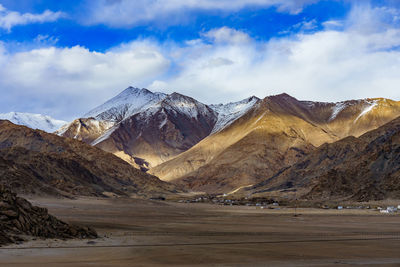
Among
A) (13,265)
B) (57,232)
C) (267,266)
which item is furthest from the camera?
(57,232)

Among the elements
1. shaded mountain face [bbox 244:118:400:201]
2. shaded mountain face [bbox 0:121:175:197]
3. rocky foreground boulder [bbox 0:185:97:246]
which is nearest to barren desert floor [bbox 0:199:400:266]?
rocky foreground boulder [bbox 0:185:97:246]

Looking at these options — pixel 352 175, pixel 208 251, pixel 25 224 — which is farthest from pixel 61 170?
pixel 208 251

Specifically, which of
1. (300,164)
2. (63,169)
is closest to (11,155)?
(63,169)

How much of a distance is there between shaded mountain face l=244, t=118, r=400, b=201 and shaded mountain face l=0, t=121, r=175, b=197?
131ft

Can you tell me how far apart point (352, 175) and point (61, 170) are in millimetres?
63416

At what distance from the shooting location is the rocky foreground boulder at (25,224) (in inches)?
923

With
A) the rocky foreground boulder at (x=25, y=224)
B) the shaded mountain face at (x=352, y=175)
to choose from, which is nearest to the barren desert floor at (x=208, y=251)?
the rocky foreground boulder at (x=25, y=224)

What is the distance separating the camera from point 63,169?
384ft

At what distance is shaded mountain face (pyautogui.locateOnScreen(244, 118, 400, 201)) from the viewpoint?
9012 centimetres

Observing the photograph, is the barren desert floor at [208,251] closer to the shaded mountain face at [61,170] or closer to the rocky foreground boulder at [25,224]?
the rocky foreground boulder at [25,224]

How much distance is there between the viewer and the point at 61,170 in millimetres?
114125

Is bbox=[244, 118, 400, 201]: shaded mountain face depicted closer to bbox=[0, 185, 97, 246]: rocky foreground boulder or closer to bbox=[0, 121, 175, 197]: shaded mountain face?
bbox=[0, 121, 175, 197]: shaded mountain face

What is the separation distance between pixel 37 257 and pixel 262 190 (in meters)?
129

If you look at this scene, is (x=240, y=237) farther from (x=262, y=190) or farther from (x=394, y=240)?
(x=262, y=190)
